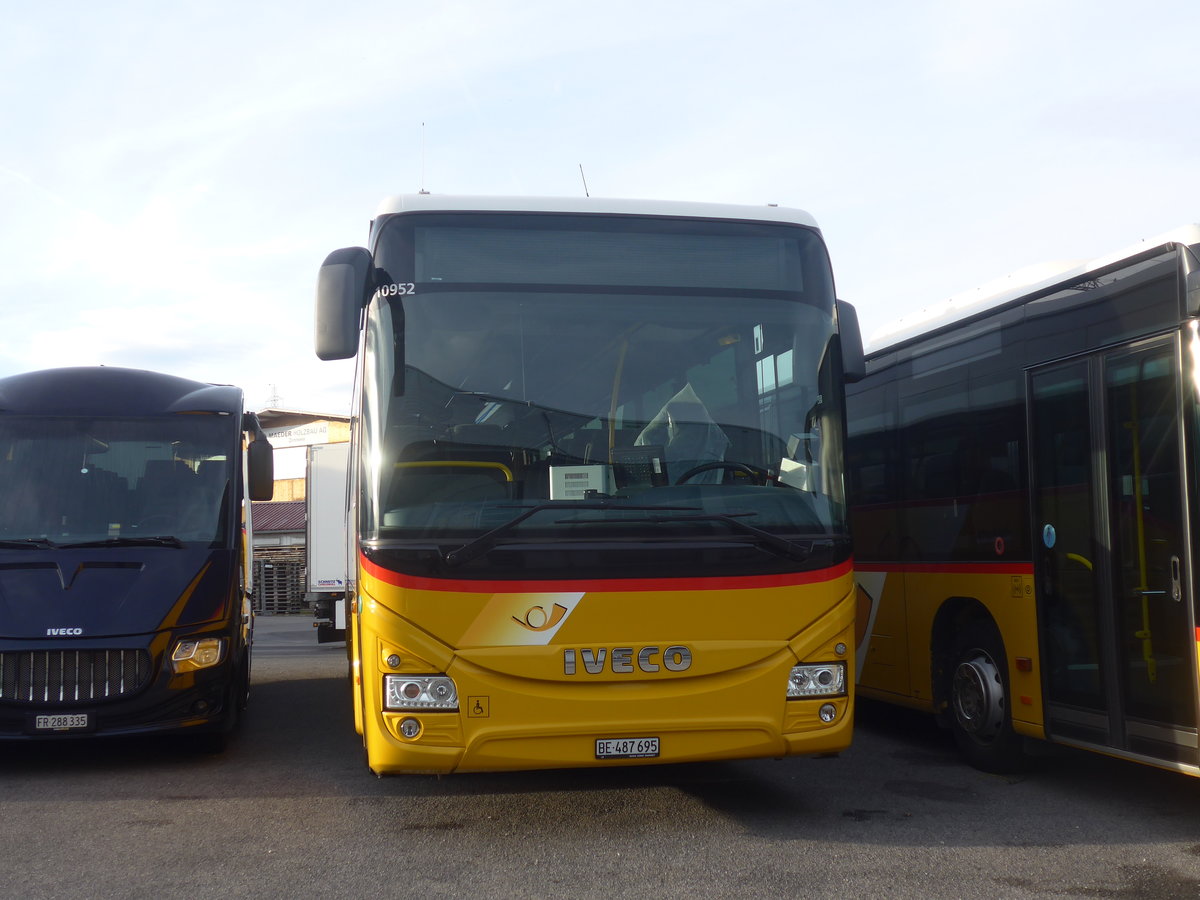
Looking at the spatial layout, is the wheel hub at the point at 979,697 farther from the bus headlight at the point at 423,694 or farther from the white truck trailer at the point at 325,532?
the white truck trailer at the point at 325,532

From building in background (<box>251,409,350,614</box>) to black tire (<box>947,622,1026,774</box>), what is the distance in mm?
31948

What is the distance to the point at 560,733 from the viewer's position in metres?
5.69

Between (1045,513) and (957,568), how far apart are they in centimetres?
103

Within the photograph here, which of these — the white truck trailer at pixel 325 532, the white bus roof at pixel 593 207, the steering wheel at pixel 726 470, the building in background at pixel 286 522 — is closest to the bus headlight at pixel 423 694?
the steering wheel at pixel 726 470

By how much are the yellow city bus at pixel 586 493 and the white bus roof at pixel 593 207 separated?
0.02 m

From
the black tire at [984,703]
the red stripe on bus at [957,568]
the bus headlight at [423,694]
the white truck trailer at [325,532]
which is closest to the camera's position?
the bus headlight at [423,694]

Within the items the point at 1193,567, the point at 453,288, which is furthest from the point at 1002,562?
the point at 453,288

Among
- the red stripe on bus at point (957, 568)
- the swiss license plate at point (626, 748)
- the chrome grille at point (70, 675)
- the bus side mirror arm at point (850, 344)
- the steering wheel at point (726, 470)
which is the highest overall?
the bus side mirror arm at point (850, 344)

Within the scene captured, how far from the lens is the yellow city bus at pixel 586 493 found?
5672mm

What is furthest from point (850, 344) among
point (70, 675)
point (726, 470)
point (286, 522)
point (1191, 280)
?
point (286, 522)

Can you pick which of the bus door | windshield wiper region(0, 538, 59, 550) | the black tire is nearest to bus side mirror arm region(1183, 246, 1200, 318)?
the bus door

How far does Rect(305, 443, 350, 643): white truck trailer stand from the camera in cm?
1977

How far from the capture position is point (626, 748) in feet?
18.8

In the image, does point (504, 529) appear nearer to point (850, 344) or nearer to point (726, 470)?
point (726, 470)
